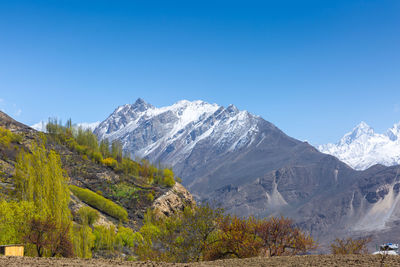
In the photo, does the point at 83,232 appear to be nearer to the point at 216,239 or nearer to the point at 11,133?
the point at 216,239

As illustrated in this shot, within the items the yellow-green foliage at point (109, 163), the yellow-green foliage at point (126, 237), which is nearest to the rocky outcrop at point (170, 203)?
the yellow-green foliage at point (126, 237)

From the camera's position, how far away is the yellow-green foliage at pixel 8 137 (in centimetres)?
5706

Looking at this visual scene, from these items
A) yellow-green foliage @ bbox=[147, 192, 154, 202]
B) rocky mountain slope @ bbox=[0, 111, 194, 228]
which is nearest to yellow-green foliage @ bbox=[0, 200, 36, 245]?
rocky mountain slope @ bbox=[0, 111, 194, 228]

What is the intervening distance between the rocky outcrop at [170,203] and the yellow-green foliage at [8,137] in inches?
938

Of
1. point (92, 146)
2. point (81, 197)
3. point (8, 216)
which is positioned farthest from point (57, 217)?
point (92, 146)

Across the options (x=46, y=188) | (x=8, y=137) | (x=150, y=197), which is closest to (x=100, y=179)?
(x=150, y=197)

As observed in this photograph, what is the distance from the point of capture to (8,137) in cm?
5925

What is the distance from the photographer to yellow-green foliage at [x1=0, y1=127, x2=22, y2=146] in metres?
57.1

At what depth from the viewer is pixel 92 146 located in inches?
3022

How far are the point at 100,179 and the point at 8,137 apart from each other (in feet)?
50.0

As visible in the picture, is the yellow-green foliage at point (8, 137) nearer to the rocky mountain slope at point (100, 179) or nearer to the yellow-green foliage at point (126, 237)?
the rocky mountain slope at point (100, 179)

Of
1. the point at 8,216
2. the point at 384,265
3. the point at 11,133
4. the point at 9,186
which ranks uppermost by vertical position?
the point at 11,133

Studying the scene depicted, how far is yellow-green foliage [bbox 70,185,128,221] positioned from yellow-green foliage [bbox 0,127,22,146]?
1364 centimetres

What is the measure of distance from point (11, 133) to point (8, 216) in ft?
146
